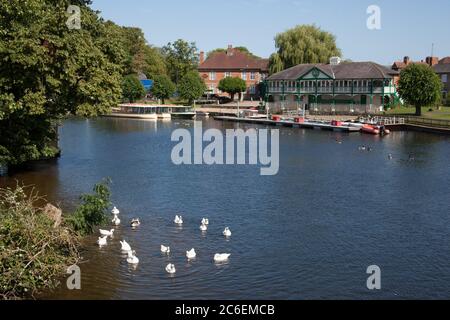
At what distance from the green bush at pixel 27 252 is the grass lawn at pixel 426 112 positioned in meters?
69.0

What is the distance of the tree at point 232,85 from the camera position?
114m

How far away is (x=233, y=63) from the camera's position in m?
122

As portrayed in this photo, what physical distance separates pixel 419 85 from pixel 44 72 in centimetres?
5799

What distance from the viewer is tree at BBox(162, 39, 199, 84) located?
12781cm

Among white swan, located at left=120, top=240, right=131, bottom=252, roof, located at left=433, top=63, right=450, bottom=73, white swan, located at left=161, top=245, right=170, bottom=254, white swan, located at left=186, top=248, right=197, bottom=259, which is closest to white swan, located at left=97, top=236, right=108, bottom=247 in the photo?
white swan, located at left=120, top=240, right=131, bottom=252

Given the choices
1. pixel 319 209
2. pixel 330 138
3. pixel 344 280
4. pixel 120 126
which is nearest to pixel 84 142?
pixel 120 126

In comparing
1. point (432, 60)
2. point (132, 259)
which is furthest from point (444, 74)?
point (132, 259)

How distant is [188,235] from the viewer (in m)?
26.4

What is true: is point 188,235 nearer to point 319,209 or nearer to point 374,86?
point 319,209

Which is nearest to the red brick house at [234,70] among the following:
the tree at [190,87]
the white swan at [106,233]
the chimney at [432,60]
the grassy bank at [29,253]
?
the tree at [190,87]

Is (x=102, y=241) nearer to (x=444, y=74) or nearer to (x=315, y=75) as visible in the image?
(x=315, y=75)

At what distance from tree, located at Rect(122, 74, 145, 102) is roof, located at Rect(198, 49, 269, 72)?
20.0 meters

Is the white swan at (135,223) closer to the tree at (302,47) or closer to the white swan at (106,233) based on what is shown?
the white swan at (106,233)

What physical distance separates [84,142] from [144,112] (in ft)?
125
